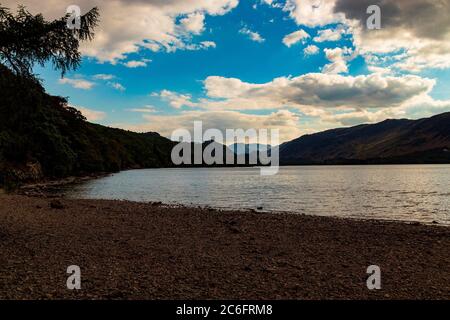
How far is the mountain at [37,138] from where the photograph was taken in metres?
14.6

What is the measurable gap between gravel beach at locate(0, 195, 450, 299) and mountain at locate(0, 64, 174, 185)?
594 centimetres

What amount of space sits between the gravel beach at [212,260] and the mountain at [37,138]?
5937mm

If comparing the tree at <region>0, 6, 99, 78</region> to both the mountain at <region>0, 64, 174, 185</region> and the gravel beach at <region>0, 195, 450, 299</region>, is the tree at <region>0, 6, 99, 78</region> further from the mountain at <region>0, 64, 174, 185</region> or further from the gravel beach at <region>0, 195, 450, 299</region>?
the gravel beach at <region>0, 195, 450, 299</region>

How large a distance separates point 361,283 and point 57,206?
25.8 metres

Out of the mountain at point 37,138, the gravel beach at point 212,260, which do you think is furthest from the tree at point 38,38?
the gravel beach at point 212,260

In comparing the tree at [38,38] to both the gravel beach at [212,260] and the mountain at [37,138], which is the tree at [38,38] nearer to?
the mountain at [37,138]

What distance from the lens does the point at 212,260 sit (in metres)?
14.2

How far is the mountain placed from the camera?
14562mm

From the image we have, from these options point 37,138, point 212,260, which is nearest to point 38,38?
point 212,260

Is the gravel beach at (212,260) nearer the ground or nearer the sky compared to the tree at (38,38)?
nearer the ground

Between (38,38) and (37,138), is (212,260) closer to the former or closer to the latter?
(38,38)

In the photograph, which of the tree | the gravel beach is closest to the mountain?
the tree

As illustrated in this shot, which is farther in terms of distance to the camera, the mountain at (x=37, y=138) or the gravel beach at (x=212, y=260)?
the mountain at (x=37, y=138)
